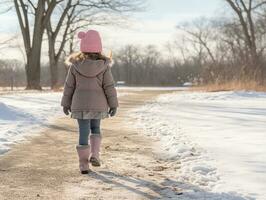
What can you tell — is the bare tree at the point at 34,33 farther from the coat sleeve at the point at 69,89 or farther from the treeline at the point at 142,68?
→ the treeline at the point at 142,68

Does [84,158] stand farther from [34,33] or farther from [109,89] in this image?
[34,33]

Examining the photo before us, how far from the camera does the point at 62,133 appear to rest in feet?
30.6

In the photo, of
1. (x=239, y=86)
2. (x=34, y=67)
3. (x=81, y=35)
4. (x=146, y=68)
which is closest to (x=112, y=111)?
(x=81, y=35)

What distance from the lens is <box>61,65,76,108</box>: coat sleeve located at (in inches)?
236

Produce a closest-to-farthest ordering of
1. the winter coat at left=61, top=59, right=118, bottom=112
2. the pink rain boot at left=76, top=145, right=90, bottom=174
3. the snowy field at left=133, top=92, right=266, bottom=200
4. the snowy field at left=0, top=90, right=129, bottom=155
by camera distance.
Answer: the snowy field at left=133, top=92, right=266, bottom=200 → the pink rain boot at left=76, top=145, right=90, bottom=174 → the winter coat at left=61, top=59, right=118, bottom=112 → the snowy field at left=0, top=90, right=129, bottom=155

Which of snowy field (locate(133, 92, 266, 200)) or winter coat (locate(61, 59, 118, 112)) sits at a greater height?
winter coat (locate(61, 59, 118, 112))

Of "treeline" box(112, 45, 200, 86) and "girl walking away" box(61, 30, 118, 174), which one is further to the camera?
"treeline" box(112, 45, 200, 86)

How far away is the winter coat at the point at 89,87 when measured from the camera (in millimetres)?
5934

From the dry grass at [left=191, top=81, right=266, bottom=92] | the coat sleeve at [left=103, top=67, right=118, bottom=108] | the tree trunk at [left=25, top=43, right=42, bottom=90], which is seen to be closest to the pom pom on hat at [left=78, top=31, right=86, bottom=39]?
the coat sleeve at [left=103, top=67, right=118, bottom=108]

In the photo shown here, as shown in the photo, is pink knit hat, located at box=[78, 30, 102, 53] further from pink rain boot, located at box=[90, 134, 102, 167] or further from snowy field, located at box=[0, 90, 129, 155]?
snowy field, located at box=[0, 90, 129, 155]

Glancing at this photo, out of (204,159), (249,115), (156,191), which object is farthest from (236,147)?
(249,115)

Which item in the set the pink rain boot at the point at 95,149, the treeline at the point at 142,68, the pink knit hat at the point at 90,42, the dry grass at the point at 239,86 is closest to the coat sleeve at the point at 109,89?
the pink knit hat at the point at 90,42

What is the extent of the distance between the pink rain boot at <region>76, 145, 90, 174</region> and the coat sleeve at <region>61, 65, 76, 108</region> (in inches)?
20.7

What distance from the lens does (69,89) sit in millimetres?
6020
